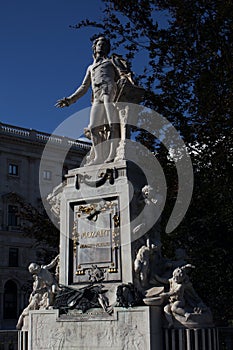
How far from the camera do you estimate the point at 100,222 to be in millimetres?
11570

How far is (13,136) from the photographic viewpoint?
5019cm

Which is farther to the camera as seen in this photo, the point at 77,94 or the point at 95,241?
the point at 77,94

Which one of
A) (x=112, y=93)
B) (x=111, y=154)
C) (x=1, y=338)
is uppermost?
(x=112, y=93)

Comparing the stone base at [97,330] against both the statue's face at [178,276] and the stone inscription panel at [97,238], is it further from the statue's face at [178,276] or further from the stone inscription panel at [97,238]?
the stone inscription panel at [97,238]

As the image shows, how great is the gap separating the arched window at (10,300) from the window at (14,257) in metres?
1.59

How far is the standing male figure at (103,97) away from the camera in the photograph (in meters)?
12.5

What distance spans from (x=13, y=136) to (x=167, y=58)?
34.7 metres

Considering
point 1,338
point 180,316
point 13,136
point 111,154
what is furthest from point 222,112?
point 13,136

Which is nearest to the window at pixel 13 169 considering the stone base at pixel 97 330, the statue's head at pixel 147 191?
the stone base at pixel 97 330

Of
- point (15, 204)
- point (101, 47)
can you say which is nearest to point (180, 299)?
point (101, 47)

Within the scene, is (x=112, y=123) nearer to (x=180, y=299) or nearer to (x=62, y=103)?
(x=62, y=103)

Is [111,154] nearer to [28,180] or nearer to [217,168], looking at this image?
[217,168]

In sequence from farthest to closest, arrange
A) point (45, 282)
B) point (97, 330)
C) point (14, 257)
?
point (14, 257), point (45, 282), point (97, 330)

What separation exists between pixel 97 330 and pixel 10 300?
3923 cm
